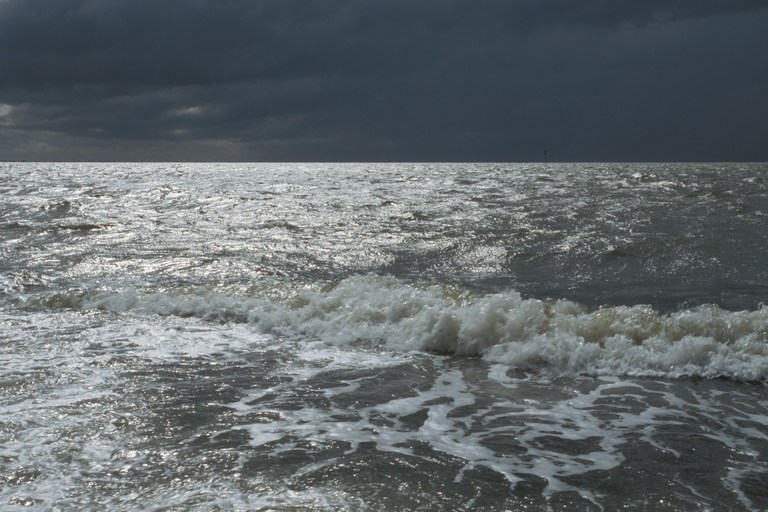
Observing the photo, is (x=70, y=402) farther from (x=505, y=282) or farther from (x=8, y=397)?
(x=505, y=282)

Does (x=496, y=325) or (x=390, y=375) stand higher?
(x=496, y=325)

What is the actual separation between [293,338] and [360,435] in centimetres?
402

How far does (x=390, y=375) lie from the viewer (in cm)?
774

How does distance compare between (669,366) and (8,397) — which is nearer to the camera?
(8,397)

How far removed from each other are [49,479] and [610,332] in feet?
22.0

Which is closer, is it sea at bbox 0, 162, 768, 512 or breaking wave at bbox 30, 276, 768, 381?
sea at bbox 0, 162, 768, 512

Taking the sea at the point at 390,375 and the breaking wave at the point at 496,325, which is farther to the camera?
the breaking wave at the point at 496,325

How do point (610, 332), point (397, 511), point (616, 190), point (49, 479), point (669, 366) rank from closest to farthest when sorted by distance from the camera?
point (397, 511), point (49, 479), point (669, 366), point (610, 332), point (616, 190)

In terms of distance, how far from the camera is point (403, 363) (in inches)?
328

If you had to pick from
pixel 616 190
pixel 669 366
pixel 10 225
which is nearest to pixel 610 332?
pixel 669 366

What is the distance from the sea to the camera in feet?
15.6

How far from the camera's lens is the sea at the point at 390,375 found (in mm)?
4758

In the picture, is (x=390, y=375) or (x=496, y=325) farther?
(x=496, y=325)

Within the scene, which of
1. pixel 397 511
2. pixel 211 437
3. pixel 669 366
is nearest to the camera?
pixel 397 511
